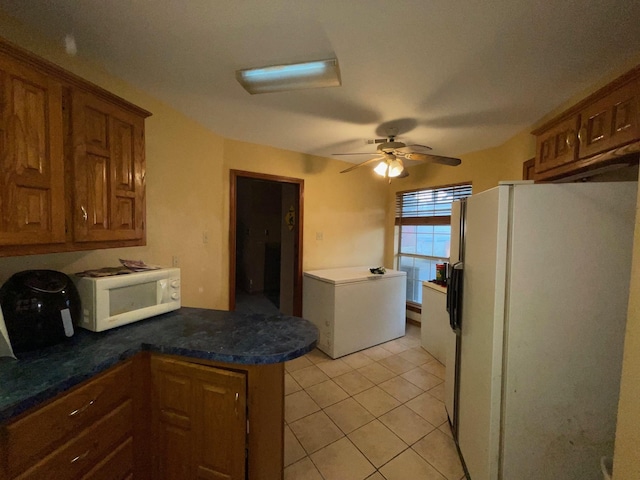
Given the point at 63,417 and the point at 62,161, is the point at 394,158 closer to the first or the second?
the point at 62,161

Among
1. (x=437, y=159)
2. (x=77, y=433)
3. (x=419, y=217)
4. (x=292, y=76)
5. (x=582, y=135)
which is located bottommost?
(x=77, y=433)

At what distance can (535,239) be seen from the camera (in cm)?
114

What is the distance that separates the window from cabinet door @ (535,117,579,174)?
1452mm

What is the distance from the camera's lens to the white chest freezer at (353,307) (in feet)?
9.09

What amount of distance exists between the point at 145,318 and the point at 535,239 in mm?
2079

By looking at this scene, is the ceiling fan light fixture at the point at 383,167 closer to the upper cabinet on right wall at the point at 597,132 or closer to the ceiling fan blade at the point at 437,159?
the ceiling fan blade at the point at 437,159

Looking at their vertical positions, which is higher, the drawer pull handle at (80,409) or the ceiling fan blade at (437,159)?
the ceiling fan blade at (437,159)

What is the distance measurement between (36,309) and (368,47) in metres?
1.98

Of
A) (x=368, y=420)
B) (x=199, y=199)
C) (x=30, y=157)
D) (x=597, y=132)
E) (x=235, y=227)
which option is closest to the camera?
(x=30, y=157)

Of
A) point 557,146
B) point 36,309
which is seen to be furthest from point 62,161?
point 557,146

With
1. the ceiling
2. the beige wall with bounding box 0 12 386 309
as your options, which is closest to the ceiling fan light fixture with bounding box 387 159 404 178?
Result: the ceiling

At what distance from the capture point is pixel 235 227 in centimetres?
266

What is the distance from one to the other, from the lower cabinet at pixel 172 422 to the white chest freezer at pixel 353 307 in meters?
1.55

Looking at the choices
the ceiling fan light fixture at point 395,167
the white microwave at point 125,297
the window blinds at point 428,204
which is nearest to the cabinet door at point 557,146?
the ceiling fan light fixture at point 395,167
